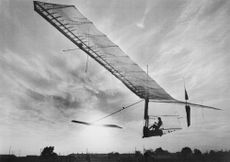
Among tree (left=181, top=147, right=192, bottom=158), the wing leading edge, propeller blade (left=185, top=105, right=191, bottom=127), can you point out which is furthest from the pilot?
tree (left=181, top=147, right=192, bottom=158)

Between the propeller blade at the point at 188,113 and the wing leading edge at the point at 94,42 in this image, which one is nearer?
the wing leading edge at the point at 94,42

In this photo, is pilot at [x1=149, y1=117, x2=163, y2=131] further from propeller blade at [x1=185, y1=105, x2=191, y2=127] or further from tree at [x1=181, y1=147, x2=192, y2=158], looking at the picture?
tree at [x1=181, y1=147, x2=192, y2=158]

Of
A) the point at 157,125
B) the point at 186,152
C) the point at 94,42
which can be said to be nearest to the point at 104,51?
the point at 94,42

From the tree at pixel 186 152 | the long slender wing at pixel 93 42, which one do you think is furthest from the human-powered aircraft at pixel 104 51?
the tree at pixel 186 152

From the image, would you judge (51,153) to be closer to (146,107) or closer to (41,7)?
(146,107)

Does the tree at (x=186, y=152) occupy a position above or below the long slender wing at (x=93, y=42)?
below

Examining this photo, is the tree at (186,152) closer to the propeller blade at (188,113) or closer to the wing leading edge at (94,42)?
the propeller blade at (188,113)

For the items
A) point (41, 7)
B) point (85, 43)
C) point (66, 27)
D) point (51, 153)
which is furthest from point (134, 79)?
point (51, 153)
